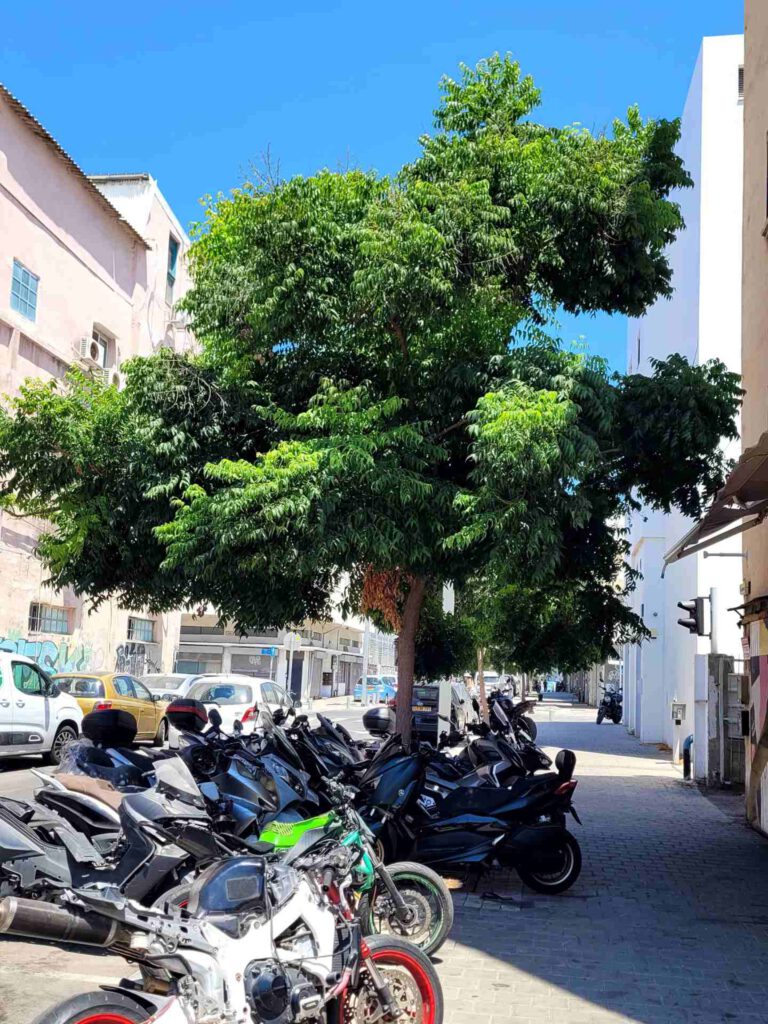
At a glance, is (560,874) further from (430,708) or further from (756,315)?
(430,708)

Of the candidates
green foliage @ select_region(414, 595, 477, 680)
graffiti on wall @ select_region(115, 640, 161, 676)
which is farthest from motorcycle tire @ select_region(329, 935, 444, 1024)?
graffiti on wall @ select_region(115, 640, 161, 676)

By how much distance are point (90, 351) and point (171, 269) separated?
786 centimetres

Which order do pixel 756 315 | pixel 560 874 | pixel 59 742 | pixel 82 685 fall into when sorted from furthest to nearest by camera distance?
pixel 82 685 → pixel 59 742 → pixel 756 315 → pixel 560 874

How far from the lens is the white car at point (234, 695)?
19.1m

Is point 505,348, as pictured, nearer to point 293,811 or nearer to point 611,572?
point 611,572

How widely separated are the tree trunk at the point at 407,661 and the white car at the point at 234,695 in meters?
7.87

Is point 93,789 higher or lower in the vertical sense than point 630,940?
higher

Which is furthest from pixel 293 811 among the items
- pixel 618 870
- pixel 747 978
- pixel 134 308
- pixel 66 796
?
pixel 134 308

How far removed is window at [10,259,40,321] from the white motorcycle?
22638mm

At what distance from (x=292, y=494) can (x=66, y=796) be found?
9.84 feet

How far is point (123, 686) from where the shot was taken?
20375mm

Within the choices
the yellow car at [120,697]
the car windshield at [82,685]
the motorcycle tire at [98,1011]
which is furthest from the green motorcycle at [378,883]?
the car windshield at [82,685]

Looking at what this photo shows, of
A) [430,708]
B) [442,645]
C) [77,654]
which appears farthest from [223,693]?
[77,654]

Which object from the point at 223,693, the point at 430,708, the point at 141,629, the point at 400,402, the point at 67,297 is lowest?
the point at 430,708
